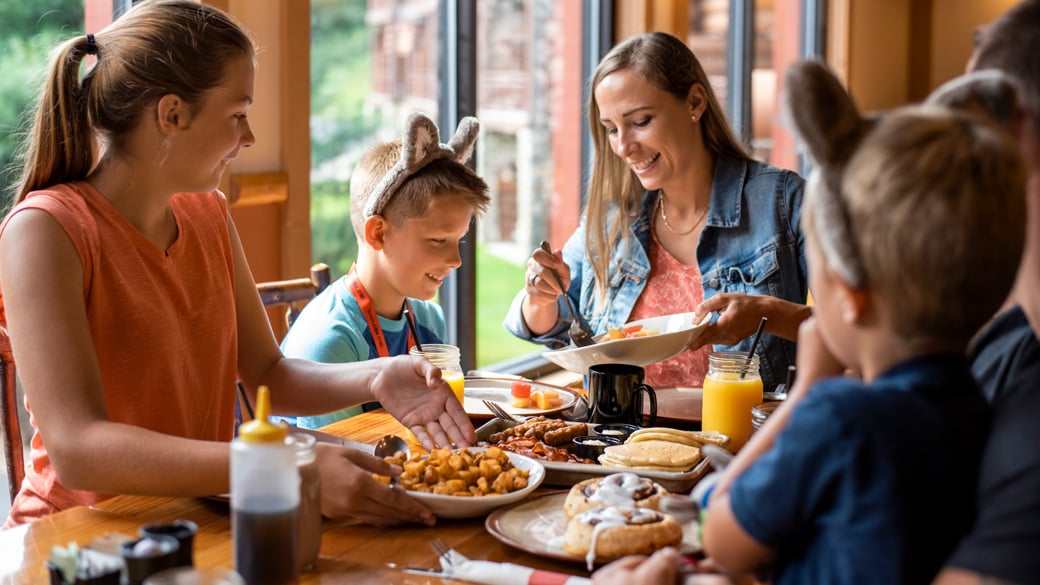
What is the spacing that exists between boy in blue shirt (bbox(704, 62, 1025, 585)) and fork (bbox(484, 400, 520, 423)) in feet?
2.95

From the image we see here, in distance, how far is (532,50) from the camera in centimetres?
462

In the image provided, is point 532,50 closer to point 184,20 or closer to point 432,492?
point 184,20

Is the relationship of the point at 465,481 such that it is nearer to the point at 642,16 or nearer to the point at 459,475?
the point at 459,475

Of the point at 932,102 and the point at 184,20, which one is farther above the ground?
the point at 184,20

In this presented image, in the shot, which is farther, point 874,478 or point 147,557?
point 147,557

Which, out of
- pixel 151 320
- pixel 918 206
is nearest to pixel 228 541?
pixel 151 320

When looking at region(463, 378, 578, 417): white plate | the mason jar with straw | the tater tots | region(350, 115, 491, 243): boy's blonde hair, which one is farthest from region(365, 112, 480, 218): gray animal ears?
the tater tots

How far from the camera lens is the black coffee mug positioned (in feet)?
5.93

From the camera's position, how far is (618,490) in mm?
1345

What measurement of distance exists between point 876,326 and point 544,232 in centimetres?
405

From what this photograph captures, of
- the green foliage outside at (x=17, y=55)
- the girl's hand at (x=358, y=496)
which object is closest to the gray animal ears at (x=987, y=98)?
the girl's hand at (x=358, y=496)

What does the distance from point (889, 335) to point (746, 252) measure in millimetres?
1640

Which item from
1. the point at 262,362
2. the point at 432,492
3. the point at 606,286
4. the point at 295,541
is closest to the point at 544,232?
the point at 606,286

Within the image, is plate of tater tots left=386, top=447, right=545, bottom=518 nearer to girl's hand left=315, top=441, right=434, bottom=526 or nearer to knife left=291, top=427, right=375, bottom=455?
girl's hand left=315, top=441, right=434, bottom=526
